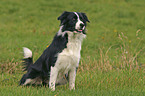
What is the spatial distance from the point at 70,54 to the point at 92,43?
5.07 m

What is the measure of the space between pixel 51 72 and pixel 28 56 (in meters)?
0.94

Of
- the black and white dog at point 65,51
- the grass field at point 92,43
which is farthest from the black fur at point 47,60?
the grass field at point 92,43

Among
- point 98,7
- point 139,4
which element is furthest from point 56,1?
point 139,4

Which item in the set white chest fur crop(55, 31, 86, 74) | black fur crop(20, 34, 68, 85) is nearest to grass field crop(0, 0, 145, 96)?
black fur crop(20, 34, 68, 85)

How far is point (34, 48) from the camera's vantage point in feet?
27.9

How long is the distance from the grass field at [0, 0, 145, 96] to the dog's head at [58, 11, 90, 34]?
1149 mm

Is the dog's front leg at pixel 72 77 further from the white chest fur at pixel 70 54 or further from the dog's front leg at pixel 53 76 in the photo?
the dog's front leg at pixel 53 76

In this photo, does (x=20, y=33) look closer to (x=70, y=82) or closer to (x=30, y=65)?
(x=30, y=65)

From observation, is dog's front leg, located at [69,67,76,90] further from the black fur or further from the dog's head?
the dog's head

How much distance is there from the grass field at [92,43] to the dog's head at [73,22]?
1.15 m

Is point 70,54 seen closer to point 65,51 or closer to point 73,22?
point 65,51

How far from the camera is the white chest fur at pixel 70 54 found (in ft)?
14.8

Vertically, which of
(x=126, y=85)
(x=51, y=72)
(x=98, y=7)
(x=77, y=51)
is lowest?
(x=126, y=85)

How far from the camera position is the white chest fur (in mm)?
4520
